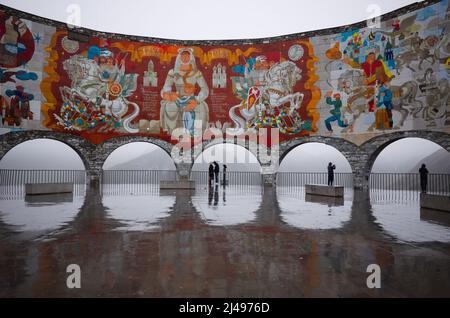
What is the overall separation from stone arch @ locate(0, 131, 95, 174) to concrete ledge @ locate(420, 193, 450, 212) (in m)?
19.9

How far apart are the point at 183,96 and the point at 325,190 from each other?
13708 millimetres

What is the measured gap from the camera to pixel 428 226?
6.73 metres

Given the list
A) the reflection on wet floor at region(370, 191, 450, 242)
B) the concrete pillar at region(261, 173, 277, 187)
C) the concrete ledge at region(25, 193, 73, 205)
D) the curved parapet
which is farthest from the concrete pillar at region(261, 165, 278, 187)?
the concrete ledge at region(25, 193, 73, 205)

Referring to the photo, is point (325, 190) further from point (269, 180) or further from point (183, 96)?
point (183, 96)

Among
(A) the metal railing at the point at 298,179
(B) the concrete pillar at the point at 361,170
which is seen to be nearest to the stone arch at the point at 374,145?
(B) the concrete pillar at the point at 361,170

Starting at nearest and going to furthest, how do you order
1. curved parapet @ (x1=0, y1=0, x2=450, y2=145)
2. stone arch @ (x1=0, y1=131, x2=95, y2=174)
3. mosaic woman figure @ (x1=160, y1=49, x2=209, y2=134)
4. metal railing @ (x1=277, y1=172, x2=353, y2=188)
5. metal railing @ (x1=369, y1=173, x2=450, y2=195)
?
metal railing @ (x1=369, y1=173, x2=450, y2=195) < curved parapet @ (x1=0, y1=0, x2=450, y2=145) < stone arch @ (x1=0, y1=131, x2=95, y2=174) < metal railing @ (x1=277, y1=172, x2=353, y2=188) < mosaic woman figure @ (x1=160, y1=49, x2=209, y2=134)

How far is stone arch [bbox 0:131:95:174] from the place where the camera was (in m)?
18.8

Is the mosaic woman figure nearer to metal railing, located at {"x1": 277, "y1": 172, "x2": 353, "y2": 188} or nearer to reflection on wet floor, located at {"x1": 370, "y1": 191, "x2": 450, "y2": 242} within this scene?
metal railing, located at {"x1": 277, "y1": 172, "x2": 353, "y2": 188}

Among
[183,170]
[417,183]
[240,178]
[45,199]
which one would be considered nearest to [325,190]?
[183,170]

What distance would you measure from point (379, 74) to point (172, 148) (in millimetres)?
15474

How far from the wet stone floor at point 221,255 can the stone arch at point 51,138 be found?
45.6 ft

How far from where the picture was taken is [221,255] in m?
4.33

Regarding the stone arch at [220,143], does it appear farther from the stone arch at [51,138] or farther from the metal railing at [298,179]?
the stone arch at [51,138]
